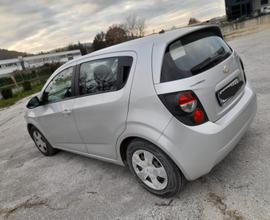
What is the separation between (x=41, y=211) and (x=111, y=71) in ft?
6.24

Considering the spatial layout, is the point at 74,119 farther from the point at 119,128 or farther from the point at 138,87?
the point at 138,87

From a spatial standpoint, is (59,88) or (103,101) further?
(59,88)

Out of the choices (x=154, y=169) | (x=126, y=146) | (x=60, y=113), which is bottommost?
(x=154, y=169)

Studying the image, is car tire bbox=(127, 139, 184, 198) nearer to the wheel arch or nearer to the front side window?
the wheel arch

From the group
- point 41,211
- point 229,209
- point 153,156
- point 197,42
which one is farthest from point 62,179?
Result: point 197,42

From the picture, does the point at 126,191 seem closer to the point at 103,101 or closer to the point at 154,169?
the point at 154,169

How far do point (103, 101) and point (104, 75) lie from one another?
0.32 metres

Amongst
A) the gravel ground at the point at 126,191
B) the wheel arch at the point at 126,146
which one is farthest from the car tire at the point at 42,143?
the wheel arch at the point at 126,146

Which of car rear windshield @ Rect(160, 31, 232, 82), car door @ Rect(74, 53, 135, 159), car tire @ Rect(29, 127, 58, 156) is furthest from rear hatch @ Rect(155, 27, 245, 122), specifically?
car tire @ Rect(29, 127, 58, 156)

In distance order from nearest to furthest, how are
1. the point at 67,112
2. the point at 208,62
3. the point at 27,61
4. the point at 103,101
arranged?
1. the point at 208,62
2. the point at 103,101
3. the point at 67,112
4. the point at 27,61

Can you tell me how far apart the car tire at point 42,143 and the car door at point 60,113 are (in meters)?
0.27

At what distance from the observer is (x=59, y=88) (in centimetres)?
404

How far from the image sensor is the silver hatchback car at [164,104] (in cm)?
248

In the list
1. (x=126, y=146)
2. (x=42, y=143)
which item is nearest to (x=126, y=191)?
(x=126, y=146)
